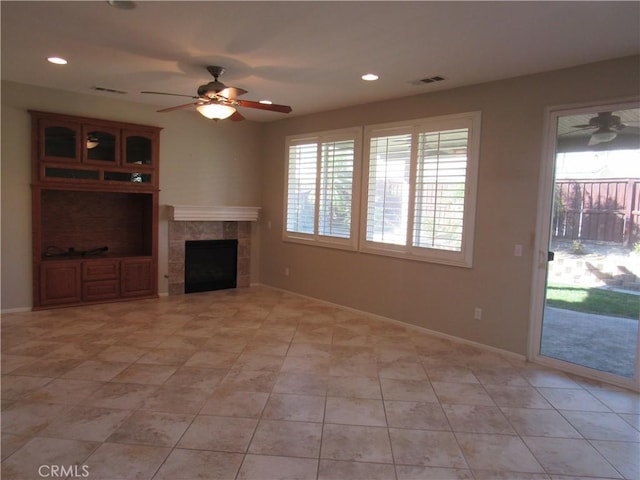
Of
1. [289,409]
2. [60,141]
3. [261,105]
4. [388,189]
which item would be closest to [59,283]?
[60,141]

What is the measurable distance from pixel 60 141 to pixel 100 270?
1.71 m

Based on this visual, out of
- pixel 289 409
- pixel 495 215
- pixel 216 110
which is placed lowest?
pixel 289 409

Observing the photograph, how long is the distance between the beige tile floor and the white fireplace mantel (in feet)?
6.16

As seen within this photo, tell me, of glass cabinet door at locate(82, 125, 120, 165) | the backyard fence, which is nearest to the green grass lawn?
the backyard fence

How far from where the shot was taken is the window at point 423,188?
449 centimetres

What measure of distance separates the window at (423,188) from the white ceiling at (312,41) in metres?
0.54

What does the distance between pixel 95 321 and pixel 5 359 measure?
1207 mm

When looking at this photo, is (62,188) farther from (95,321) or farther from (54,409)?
(54,409)

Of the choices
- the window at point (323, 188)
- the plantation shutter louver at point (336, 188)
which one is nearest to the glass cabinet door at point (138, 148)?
the window at point (323, 188)

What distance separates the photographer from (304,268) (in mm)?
6418

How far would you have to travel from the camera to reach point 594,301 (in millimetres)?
3771

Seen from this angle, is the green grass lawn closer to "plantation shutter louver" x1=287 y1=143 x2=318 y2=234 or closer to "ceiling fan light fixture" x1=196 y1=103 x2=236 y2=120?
"plantation shutter louver" x1=287 y1=143 x2=318 y2=234

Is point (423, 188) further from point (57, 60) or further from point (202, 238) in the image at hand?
point (57, 60)

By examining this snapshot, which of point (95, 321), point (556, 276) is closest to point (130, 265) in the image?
point (95, 321)
